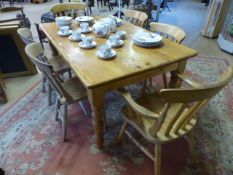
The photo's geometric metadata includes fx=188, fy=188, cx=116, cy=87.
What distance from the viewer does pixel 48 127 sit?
6.03 feet

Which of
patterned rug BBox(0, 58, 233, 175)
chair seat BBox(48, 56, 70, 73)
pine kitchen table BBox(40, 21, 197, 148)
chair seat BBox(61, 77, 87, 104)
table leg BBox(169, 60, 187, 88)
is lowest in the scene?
patterned rug BBox(0, 58, 233, 175)

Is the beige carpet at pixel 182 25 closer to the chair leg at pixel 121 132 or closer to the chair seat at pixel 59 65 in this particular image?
the chair seat at pixel 59 65

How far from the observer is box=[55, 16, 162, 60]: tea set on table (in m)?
1.42

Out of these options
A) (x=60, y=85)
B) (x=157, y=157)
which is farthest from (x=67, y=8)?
(x=157, y=157)

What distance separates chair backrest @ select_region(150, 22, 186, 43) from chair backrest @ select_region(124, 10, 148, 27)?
13.6 inches

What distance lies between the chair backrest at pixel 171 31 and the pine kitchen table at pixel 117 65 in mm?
150

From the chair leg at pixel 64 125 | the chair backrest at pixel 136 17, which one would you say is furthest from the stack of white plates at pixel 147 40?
the chair leg at pixel 64 125

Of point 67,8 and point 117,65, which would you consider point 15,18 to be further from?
point 117,65

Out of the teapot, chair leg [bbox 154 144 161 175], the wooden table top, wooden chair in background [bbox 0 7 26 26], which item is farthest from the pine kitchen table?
wooden chair in background [bbox 0 7 26 26]

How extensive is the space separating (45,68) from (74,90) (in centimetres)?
42

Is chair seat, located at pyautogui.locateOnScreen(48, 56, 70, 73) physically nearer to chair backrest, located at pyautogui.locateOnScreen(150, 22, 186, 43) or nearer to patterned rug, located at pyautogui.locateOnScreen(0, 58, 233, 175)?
patterned rug, located at pyautogui.locateOnScreen(0, 58, 233, 175)

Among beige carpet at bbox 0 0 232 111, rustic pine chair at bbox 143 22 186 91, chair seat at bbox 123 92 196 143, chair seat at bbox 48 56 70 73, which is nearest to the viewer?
chair seat at bbox 123 92 196 143

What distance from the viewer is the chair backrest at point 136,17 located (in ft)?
7.43

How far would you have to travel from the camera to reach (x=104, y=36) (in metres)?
1.77
